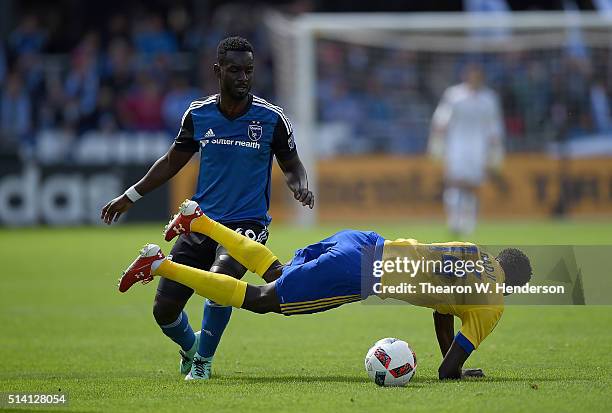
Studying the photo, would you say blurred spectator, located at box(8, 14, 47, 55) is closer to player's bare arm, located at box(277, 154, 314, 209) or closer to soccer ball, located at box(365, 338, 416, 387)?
player's bare arm, located at box(277, 154, 314, 209)

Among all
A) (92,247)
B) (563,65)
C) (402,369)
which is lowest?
(92,247)

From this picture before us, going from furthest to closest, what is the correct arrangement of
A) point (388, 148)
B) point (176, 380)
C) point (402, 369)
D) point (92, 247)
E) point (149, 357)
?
point (388, 148), point (92, 247), point (149, 357), point (176, 380), point (402, 369)

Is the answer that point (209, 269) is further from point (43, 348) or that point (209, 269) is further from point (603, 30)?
point (603, 30)

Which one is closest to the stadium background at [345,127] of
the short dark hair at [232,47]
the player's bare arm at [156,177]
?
the player's bare arm at [156,177]

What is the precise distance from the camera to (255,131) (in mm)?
8594

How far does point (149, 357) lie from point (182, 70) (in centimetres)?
1759

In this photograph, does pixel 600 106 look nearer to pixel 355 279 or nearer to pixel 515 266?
pixel 515 266

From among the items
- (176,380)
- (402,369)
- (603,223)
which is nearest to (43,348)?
(176,380)

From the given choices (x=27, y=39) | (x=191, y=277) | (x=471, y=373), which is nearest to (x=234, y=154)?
(x=191, y=277)

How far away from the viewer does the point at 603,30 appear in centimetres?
2280

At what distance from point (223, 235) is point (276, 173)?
15500 mm

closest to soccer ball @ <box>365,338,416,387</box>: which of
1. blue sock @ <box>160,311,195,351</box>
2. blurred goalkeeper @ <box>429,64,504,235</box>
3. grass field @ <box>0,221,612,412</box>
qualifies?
grass field @ <box>0,221,612,412</box>

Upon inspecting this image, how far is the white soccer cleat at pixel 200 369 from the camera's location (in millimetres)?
8344

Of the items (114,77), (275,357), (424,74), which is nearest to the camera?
(275,357)
